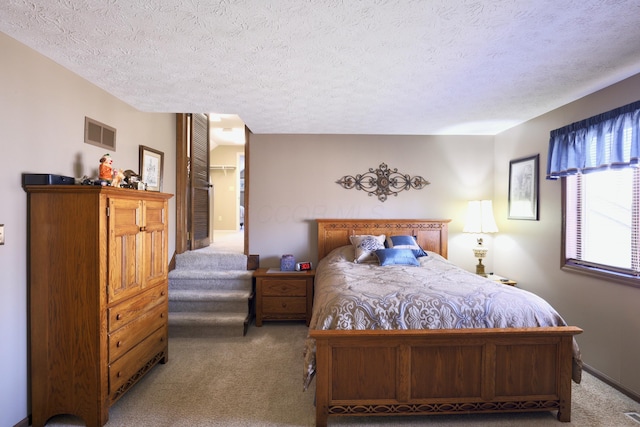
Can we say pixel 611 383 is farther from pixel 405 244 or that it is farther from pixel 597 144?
pixel 405 244

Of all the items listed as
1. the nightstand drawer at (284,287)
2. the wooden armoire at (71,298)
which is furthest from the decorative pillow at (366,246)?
the wooden armoire at (71,298)

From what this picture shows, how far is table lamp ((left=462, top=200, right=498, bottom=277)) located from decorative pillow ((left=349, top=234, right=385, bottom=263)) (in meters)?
1.14

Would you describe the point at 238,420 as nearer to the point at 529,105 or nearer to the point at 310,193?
the point at 310,193

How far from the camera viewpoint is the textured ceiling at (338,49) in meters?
1.58

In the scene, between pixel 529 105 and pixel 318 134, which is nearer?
pixel 529 105

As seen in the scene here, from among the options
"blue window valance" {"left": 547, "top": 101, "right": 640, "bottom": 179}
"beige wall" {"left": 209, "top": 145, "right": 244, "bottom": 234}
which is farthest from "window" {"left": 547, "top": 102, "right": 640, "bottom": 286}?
"beige wall" {"left": 209, "top": 145, "right": 244, "bottom": 234}

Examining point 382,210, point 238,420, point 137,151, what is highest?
point 137,151

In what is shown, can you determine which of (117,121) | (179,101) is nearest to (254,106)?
(179,101)

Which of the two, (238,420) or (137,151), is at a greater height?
(137,151)

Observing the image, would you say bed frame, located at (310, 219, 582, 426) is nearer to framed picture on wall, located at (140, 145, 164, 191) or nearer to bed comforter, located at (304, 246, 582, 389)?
bed comforter, located at (304, 246, 582, 389)

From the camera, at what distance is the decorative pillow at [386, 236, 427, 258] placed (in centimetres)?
365

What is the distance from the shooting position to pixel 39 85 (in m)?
2.07

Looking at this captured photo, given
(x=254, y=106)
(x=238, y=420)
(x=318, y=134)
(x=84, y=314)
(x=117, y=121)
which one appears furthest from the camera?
(x=318, y=134)

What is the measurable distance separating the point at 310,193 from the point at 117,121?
88.9 inches
